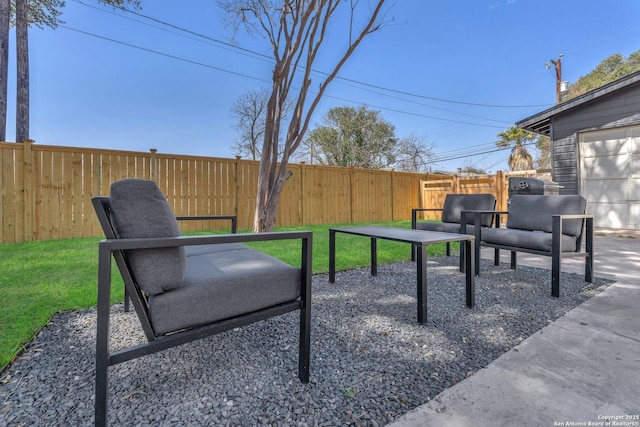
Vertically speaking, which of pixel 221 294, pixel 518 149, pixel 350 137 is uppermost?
pixel 350 137

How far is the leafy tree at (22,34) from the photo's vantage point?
5.26 metres

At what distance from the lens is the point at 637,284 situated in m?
2.56

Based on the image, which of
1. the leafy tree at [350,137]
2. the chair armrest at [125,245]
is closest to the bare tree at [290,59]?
the chair armrest at [125,245]

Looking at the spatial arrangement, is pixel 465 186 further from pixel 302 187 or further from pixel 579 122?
pixel 302 187

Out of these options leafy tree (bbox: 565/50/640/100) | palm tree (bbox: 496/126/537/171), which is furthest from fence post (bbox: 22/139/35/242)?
leafy tree (bbox: 565/50/640/100)

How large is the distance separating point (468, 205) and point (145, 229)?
379cm

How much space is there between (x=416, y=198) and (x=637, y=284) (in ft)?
24.2

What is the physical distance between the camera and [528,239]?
258 centimetres

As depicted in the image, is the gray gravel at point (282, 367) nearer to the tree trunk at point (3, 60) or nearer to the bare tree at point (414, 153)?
the tree trunk at point (3, 60)

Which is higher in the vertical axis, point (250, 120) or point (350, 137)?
point (350, 137)

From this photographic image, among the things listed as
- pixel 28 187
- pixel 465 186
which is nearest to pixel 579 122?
pixel 465 186

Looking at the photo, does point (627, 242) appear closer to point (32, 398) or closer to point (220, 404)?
point (220, 404)

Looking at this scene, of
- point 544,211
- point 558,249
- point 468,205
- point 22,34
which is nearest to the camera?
point 558,249

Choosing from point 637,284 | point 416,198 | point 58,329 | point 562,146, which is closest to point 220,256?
point 58,329
